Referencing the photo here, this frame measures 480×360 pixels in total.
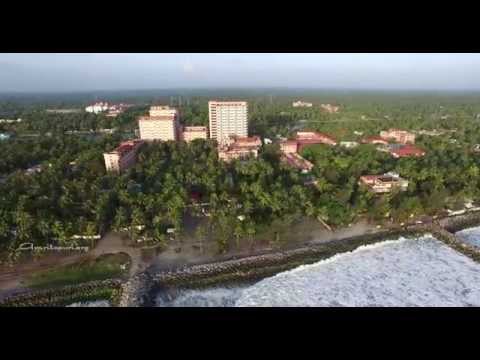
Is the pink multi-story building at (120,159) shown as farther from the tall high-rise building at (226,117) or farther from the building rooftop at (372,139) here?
the building rooftop at (372,139)

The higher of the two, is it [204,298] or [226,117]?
[226,117]

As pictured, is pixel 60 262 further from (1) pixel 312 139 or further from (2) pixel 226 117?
(1) pixel 312 139

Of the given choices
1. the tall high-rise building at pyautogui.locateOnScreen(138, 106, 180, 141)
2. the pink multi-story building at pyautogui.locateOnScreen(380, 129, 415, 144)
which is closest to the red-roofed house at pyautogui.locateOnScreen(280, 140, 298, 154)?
the tall high-rise building at pyautogui.locateOnScreen(138, 106, 180, 141)

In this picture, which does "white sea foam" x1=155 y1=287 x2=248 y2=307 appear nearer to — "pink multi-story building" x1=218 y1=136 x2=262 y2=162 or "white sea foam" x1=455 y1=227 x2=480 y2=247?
"white sea foam" x1=455 y1=227 x2=480 y2=247

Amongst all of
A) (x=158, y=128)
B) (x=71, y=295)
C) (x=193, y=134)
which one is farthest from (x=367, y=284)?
(x=158, y=128)

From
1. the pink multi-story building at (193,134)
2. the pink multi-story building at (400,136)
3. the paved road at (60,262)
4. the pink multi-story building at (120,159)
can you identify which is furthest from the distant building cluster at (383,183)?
the pink multi-story building at (193,134)

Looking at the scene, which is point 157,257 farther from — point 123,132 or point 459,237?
point 123,132
